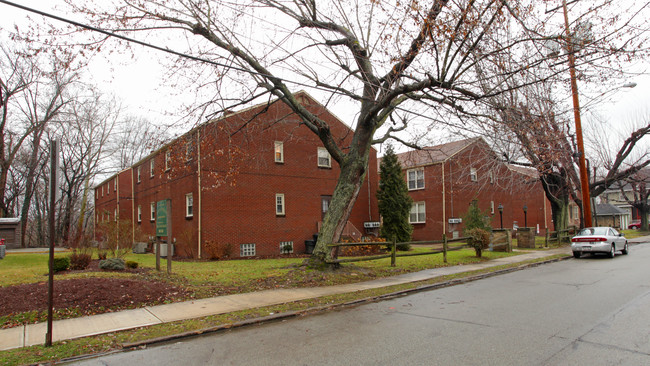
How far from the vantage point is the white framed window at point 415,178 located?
1235 inches

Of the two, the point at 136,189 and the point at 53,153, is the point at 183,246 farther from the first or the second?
the point at 53,153

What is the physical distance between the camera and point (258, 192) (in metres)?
21.4

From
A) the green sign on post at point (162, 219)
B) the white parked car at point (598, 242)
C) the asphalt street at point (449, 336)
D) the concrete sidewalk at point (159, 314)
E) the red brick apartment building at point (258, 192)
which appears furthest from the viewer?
the red brick apartment building at point (258, 192)

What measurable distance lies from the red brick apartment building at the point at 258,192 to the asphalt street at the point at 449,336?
1127 cm

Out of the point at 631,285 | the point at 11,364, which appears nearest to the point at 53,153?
the point at 11,364

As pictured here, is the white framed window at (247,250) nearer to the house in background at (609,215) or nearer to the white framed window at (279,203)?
the white framed window at (279,203)

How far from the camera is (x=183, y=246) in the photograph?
21000mm

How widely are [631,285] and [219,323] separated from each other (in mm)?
10089

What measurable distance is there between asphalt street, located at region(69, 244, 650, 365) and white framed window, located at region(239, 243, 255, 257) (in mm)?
A: 12954

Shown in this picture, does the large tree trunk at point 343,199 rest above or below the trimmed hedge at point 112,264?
above

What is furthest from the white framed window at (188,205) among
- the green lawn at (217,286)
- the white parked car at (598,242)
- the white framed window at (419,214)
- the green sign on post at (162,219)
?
the white parked car at (598,242)

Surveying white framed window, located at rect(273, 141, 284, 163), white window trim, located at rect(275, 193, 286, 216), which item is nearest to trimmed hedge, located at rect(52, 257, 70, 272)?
white window trim, located at rect(275, 193, 286, 216)

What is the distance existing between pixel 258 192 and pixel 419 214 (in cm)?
1487

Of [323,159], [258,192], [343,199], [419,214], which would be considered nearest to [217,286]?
[343,199]
